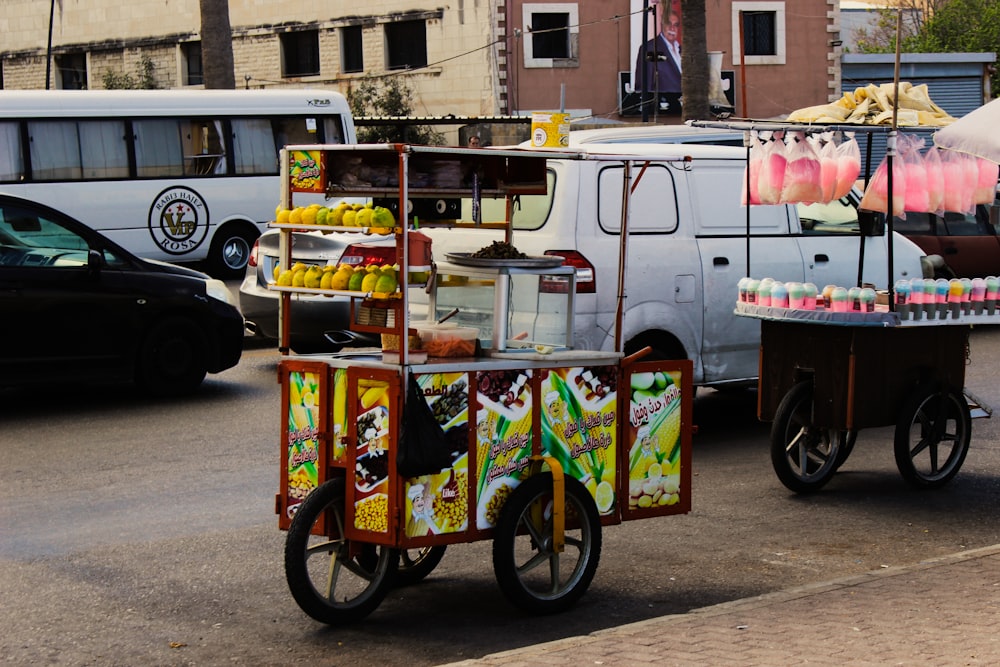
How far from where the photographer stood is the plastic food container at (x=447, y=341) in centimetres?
639

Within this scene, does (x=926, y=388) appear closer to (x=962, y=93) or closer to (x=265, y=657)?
(x=265, y=657)

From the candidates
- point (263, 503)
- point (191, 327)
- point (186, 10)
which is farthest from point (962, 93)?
point (263, 503)

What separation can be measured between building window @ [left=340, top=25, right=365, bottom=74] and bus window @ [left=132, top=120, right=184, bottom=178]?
1787 centimetres

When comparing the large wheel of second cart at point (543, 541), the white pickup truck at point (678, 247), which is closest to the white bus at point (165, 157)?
the white pickup truck at point (678, 247)

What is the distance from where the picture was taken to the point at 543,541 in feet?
20.9

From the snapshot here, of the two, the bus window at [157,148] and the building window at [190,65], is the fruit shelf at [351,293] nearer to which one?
the bus window at [157,148]

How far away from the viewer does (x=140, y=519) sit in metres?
8.05

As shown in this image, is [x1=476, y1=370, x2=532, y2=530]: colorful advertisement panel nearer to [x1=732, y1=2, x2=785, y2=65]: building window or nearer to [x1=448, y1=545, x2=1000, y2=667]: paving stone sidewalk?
[x1=448, y1=545, x2=1000, y2=667]: paving stone sidewalk

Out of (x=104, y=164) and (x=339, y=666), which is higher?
(x=104, y=164)

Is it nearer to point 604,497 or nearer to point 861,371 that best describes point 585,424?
point 604,497

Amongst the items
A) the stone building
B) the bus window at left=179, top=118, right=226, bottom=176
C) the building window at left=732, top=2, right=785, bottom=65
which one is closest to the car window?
the bus window at left=179, top=118, right=226, bottom=176

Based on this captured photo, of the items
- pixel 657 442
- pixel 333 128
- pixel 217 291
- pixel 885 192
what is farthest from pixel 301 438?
pixel 333 128

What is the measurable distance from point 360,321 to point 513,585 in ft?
4.34

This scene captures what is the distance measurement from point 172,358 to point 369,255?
6300 mm
